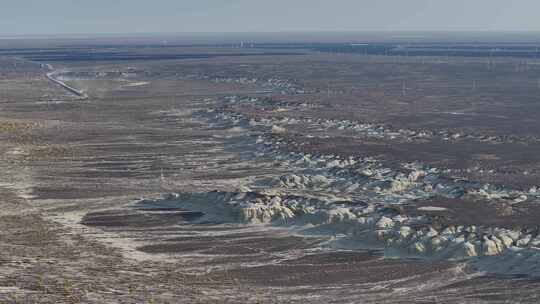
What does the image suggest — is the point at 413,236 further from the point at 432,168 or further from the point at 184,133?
the point at 184,133

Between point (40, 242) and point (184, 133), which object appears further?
point (184, 133)

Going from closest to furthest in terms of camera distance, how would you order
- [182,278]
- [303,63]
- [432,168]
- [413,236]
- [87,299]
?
[87,299]
[182,278]
[413,236]
[432,168]
[303,63]

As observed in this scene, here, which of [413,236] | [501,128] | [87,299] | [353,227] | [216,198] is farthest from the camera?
[501,128]

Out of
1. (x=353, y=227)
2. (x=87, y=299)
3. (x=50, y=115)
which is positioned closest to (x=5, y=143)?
(x=50, y=115)

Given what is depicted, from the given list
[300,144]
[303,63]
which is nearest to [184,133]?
[300,144]

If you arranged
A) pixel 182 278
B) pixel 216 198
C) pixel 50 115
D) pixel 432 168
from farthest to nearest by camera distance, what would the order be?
pixel 50 115 → pixel 432 168 → pixel 216 198 → pixel 182 278

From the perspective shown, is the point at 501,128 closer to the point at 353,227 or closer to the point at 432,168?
the point at 432,168

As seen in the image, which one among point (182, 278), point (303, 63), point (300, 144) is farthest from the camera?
point (303, 63)

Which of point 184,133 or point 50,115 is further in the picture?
point 50,115

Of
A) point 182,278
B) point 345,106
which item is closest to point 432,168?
point 182,278
